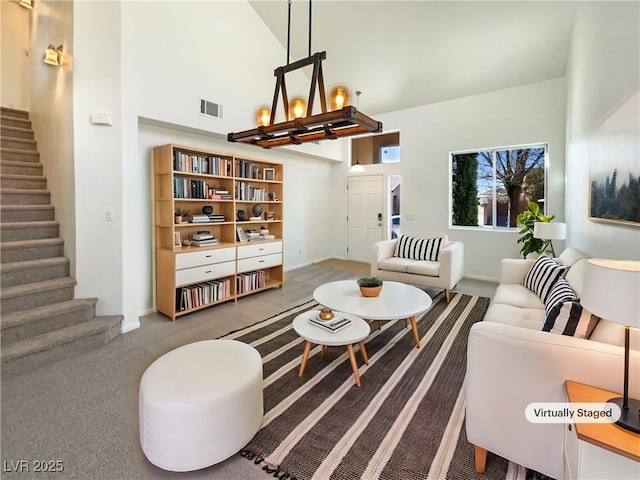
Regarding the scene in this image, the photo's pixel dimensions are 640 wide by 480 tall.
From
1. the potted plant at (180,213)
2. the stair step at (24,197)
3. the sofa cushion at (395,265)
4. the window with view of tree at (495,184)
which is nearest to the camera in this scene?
the stair step at (24,197)

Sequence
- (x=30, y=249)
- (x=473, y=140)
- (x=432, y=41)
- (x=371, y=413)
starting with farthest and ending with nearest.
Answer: (x=473, y=140) < (x=432, y=41) < (x=30, y=249) < (x=371, y=413)

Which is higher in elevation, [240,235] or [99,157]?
[99,157]

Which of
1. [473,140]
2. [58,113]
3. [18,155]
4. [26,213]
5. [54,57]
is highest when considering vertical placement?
[54,57]

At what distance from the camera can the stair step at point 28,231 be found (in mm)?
3086

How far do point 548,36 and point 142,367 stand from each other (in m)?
5.78

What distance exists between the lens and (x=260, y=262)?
175 inches

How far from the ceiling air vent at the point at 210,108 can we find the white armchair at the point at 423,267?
2.84 m

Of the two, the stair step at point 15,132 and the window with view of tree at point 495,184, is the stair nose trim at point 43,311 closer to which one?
the stair step at point 15,132

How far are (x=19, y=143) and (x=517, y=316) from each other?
6055 mm

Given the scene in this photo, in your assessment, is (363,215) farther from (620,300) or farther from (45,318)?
(620,300)

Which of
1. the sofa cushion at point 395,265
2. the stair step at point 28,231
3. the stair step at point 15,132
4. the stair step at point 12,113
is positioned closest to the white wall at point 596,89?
the sofa cushion at point 395,265

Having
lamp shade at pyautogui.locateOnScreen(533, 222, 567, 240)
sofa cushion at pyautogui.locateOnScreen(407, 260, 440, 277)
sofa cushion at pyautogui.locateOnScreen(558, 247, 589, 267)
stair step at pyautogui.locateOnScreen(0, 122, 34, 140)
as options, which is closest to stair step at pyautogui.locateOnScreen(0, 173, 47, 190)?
stair step at pyautogui.locateOnScreen(0, 122, 34, 140)

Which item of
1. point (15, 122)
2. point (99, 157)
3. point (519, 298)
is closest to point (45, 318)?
point (99, 157)

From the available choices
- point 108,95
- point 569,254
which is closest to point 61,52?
point 108,95
